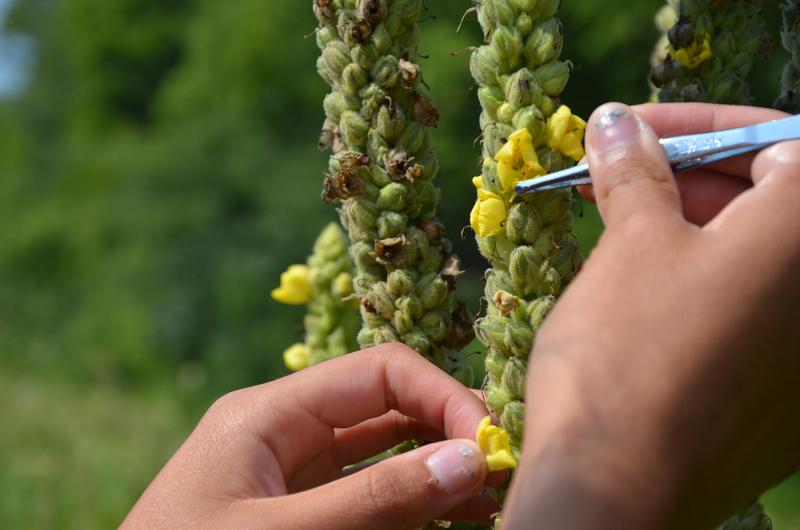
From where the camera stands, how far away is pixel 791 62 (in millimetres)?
1616

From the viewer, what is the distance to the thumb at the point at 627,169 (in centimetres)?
112

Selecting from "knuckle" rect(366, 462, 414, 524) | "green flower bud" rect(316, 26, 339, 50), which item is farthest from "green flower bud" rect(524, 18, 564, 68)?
"knuckle" rect(366, 462, 414, 524)

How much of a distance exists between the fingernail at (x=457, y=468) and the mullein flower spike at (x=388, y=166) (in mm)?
233

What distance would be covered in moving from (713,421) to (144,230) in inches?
498

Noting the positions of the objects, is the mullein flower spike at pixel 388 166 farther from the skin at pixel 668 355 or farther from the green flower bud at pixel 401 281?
the skin at pixel 668 355

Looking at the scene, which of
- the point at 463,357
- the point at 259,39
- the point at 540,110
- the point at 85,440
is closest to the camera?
the point at 540,110

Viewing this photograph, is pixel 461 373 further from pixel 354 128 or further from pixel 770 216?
pixel 770 216

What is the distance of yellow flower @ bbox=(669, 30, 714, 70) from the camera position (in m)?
1.61

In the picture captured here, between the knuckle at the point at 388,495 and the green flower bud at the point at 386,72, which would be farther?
the green flower bud at the point at 386,72

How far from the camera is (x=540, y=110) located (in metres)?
1.34

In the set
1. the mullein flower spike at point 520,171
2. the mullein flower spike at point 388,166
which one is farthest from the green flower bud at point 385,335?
the mullein flower spike at point 520,171

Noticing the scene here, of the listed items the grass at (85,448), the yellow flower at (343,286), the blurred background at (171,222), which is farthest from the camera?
the blurred background at (171,222)

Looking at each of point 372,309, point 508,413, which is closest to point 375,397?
point 372,309

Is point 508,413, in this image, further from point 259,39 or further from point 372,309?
point 259,39
